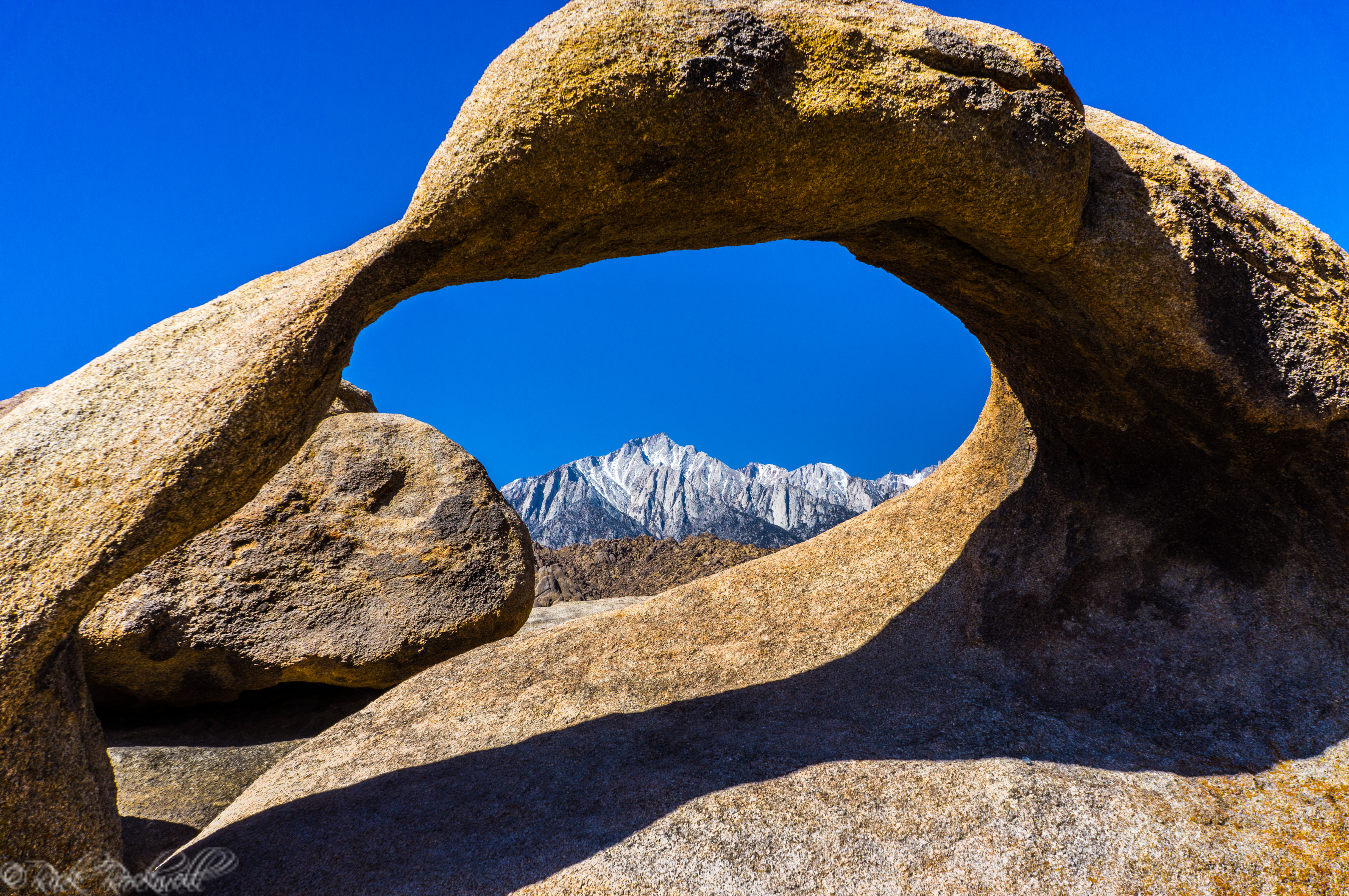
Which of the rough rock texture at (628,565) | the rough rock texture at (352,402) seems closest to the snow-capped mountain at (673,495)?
the rough rock texture at (628,565)

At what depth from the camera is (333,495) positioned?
6035 millimetres

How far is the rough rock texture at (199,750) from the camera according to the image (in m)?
4.77

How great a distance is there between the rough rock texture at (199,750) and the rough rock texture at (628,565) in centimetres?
672

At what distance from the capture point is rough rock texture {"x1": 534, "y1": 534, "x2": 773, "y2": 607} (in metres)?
14.6

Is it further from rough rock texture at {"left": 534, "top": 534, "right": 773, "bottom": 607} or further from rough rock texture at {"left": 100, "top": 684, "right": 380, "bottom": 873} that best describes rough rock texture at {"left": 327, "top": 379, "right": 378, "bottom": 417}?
rough rock texture at {"left": 534, "top": 534, "right": 773, "bottom": 607}

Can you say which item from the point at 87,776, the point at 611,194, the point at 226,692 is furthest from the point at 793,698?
the point at 226,692

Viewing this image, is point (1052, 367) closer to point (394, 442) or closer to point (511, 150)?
point (511, 150)

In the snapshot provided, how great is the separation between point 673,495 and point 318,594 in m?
56.7

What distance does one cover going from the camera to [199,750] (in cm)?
573

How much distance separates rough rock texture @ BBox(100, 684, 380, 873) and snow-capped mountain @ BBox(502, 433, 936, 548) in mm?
28360

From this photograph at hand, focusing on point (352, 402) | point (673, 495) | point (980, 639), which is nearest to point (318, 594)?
point (352, 402)
